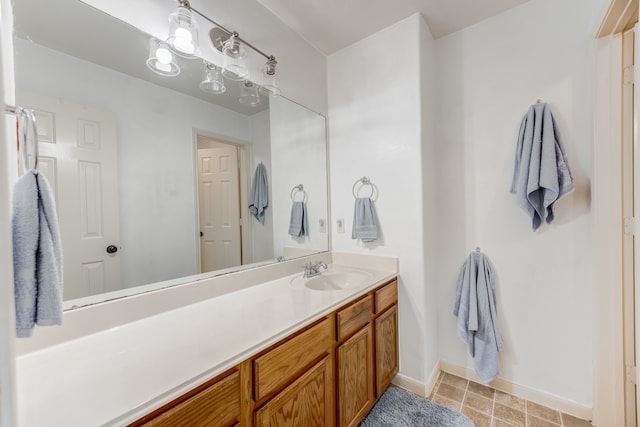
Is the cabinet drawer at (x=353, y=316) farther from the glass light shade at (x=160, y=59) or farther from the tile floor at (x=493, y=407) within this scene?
the glass light shade at (x=160, y=59)

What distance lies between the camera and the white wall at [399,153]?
1.72 metres

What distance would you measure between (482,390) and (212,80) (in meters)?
2.52

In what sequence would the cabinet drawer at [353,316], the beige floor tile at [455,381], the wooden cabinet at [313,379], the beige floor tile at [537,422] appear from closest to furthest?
1. the wooden cabinet at [313,379]
2. the cabinet drawer at [353,316]
3. the beige floor tile at [537,422]
4. the beige floor tile at [455,381]

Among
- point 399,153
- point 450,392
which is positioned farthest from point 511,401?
point 399,153

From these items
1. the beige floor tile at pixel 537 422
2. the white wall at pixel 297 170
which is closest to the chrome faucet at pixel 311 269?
the white wall at pixel 297 170

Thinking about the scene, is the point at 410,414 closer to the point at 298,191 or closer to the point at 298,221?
the point at 298,221

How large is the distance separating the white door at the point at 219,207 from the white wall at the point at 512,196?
1.44 metres

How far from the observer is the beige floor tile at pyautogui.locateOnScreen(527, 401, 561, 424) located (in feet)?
5.05

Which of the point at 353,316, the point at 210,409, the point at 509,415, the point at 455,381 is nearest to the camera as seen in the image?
the point at 210,409

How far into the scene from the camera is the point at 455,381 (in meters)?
1.88

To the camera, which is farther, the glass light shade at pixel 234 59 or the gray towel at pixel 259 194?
the gray towel at pixel 259 194

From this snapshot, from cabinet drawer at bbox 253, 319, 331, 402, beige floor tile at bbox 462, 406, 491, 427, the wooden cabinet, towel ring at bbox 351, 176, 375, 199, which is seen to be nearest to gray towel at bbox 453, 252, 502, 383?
beige floor tile at bbox 462, 406, 491, 427

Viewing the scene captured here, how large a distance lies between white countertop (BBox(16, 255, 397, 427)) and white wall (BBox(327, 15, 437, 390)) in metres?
0.72

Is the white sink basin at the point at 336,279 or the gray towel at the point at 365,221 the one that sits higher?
the gray towel at the point at 365,221
